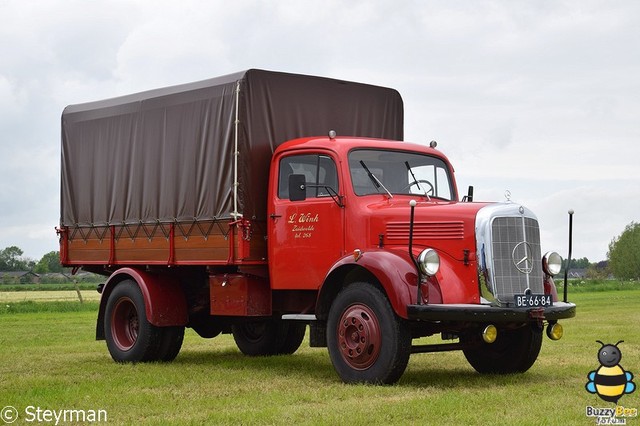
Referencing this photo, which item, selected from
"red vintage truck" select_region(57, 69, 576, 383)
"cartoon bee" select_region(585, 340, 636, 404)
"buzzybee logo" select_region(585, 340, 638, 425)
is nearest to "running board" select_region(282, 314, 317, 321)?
"red vintage truck" select_region(57, 69, 576, 383)

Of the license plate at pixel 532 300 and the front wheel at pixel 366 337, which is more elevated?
the license plate at pixel 532 300

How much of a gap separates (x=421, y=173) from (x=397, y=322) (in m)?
2.81

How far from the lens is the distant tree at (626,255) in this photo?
148 m

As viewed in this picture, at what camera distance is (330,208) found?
12.2 meters

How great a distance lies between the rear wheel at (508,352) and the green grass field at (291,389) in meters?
0.22

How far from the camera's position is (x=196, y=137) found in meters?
14.3

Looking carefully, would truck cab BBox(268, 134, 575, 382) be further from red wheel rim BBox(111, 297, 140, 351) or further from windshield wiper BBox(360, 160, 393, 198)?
red wheel rim BBox(111, 297, 140, 351)

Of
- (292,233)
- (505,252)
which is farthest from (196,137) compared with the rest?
(505,252)

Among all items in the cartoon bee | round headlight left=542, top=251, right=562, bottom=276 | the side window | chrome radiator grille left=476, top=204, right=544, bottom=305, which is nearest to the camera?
the cartoon bee

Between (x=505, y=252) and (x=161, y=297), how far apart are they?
18.3 feet

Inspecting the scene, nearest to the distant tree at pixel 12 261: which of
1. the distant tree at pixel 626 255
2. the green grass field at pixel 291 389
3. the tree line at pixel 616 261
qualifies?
the tree line at pixel 616 261

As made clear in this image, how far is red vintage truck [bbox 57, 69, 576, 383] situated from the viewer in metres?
11.1

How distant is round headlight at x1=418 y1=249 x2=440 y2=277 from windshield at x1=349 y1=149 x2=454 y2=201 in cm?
166

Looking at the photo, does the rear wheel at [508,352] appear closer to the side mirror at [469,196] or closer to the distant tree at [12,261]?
the side mirror at [469,196]
